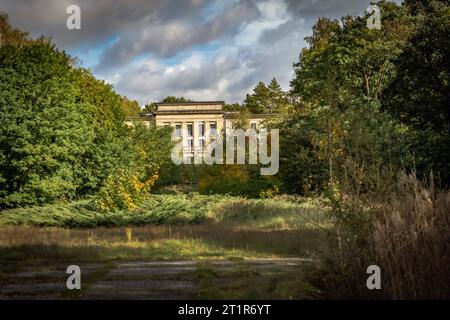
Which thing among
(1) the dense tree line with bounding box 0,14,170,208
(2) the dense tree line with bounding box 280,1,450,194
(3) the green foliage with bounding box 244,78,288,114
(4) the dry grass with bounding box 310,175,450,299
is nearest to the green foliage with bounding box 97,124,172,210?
(1) the dense tree line with bounding box 0,14,170,208

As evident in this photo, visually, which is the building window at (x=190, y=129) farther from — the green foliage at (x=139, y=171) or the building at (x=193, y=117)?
the green foliage at (x=139, y=171)

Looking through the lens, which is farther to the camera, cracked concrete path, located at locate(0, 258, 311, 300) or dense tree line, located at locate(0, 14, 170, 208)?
dense tree line, located at locate(0, 14, 170, 208)

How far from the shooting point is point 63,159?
29.6 m

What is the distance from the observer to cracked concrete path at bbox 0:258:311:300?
775 cm

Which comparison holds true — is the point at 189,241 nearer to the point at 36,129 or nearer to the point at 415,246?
the point at 415,246

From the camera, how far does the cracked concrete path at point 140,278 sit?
7.75 metres

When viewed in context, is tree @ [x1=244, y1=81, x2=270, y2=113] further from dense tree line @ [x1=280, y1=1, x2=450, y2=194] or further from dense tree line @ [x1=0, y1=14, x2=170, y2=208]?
dense tree line @ [x1=0, y1=14, x2=170, y2=208]

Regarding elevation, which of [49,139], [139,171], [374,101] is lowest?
[139,171]

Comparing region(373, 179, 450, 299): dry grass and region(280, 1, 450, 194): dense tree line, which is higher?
region(280, 1, 450, 194): dense tree line

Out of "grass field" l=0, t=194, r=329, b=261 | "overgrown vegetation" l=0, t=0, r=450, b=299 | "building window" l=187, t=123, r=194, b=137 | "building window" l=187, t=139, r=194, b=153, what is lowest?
"grass field" l=0, t=194, r=329, b=261

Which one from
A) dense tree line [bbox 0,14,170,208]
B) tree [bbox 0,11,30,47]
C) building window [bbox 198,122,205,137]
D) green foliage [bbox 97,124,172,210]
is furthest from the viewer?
building window [bbox 198,122,205,137]

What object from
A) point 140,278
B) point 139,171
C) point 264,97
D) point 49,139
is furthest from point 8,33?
point 264,97

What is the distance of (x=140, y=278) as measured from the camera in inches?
362

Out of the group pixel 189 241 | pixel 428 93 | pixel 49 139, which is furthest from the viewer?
pixel 49 139
